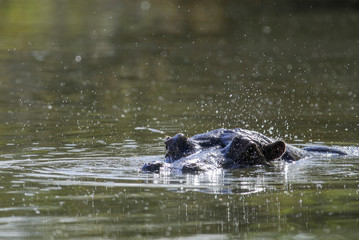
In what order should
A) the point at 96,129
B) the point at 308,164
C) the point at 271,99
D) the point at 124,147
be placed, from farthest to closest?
1. the point at 271,99
2. the point at 96,129
3. the point at 124,147
4. the point at 308,164

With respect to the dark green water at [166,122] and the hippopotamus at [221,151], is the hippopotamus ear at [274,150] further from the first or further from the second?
the dark green water at [166,122]

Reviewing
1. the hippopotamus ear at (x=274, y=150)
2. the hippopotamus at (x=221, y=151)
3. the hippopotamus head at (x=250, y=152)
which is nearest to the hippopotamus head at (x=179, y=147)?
the hippopotamus at (x=221, y=151)

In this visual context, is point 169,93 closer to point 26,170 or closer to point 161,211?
point 26,170

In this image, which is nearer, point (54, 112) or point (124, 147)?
point (124, 147)

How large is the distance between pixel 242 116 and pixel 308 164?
17.0 feet

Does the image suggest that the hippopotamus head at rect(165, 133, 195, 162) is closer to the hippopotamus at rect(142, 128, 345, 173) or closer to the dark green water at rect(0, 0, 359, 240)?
Result: the hippopotamus at rect(142, 128, 345, 173)

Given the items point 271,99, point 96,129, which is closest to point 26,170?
point 96,129

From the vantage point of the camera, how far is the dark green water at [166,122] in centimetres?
775

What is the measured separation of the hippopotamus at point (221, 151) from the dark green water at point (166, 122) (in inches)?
8.3

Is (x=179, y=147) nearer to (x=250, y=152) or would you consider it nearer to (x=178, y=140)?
(x=178, y=140)

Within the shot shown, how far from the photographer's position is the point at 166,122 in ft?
49.3

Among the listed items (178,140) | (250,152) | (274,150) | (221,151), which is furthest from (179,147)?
(274,150)

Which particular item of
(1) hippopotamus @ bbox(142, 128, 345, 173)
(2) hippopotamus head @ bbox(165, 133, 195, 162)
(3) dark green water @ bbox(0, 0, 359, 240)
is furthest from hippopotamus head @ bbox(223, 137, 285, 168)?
(2) hippopotamus head @ bbox(165, 133, 195, 162)

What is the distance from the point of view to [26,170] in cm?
1034
